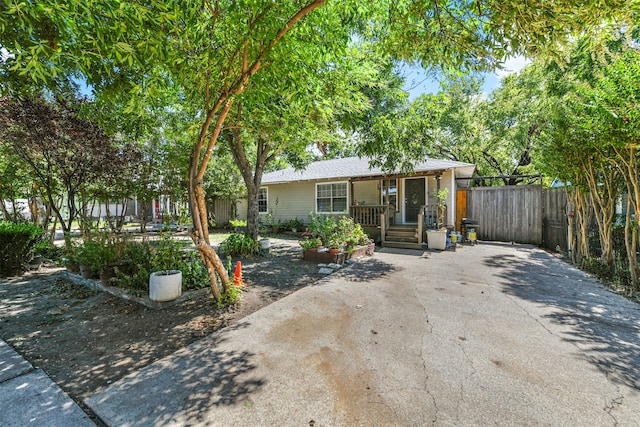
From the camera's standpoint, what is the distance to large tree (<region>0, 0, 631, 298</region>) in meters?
2.68

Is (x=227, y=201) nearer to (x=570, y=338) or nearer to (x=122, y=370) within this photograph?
(x=122, y=370)

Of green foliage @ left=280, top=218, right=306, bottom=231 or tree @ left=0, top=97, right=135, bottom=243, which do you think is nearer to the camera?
tree @ left=0, top=97, right=135, bottom=243

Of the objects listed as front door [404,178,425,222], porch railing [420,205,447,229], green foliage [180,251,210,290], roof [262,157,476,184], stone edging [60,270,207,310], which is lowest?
stone edging [60,270,207,310]

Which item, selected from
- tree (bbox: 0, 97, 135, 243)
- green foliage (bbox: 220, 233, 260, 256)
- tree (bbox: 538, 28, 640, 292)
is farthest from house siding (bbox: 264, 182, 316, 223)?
tree (bbox: 538, 28, 640, 292)

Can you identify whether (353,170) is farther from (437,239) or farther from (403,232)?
(437,239)

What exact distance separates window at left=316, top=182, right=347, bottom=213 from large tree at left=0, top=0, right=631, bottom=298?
346 inches

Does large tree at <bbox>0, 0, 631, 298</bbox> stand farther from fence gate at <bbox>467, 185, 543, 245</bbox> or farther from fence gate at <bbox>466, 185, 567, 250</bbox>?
fence gate at <bbox>467, 185, 543, 245</bbox>

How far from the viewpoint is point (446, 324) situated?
3.51 m

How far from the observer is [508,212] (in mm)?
10820

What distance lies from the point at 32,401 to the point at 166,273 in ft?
7.56

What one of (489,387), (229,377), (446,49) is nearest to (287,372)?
(229,377)

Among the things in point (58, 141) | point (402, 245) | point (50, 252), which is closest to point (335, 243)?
point (402, 245)

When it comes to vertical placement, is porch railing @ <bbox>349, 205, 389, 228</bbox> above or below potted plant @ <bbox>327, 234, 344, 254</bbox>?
above

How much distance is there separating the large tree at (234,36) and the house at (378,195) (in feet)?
21.5
